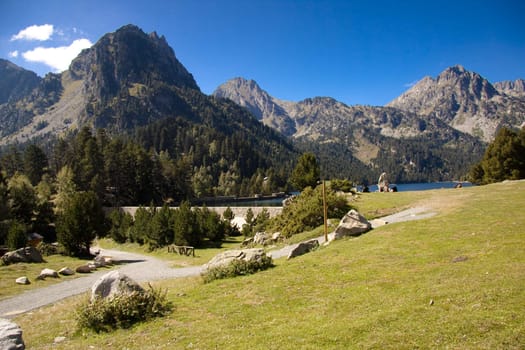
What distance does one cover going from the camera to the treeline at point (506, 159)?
54062 millimetres

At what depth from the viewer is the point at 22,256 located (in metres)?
29.4

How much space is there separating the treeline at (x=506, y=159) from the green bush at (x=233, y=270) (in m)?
56.4

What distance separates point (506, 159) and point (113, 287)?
6519cm

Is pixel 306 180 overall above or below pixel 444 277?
above

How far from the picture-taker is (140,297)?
1184cm

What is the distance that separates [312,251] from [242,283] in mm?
7100

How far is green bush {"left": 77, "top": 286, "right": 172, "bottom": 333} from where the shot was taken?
437 inches

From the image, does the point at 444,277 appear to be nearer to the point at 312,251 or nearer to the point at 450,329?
the point at 450,329

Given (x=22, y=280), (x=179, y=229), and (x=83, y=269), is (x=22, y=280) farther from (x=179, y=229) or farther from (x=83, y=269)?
(x=179, y=229)

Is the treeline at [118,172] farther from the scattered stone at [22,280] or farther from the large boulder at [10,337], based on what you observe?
the large boulder at [10,337]

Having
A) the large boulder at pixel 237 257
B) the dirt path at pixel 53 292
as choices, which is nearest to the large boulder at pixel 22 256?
the dirt path at pixel 53 292

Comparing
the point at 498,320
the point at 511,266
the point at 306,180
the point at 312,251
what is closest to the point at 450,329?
the point at 498,320

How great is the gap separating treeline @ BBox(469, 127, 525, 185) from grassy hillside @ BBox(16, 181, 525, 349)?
151 ft

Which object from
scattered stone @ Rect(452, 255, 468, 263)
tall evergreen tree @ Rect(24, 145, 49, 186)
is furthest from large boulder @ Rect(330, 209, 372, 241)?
tall evergreen tree @ Rect(24, 145, 49, 186)
